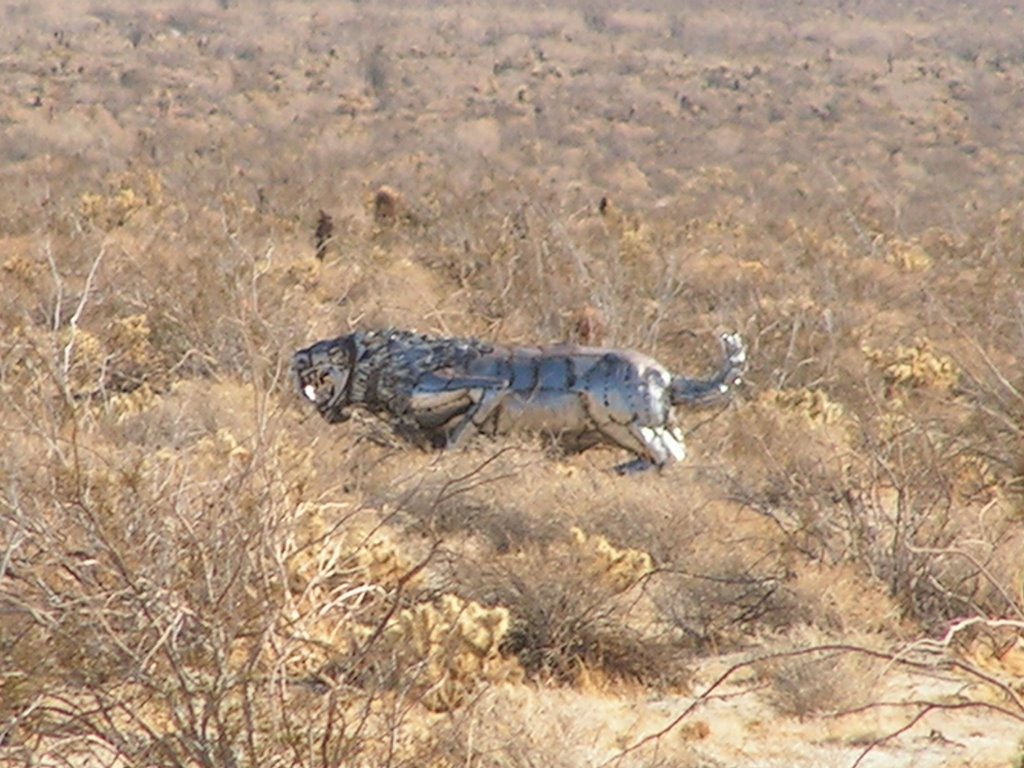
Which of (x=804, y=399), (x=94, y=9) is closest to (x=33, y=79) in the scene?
(x=94, y=9)

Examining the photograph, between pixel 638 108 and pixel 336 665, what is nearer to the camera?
pixel 336 665

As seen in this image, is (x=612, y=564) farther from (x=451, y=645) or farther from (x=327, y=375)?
(x=327, y=375)

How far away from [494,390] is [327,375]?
0.96 metres

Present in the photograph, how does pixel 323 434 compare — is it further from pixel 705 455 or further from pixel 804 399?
pixel 804 399

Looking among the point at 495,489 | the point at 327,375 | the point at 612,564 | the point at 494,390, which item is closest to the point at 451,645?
the point at 612,564

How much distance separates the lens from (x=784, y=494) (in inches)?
340

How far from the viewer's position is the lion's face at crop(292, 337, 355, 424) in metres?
8.91

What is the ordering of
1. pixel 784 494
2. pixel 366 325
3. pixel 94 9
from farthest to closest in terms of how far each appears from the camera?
pixel 94 9 → pixel 366 325 → pixel 784 494

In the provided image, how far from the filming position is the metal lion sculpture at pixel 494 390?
8719mm

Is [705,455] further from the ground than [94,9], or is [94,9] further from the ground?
[705,455]

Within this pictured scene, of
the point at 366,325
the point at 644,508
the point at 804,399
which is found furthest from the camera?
the point at 366,325

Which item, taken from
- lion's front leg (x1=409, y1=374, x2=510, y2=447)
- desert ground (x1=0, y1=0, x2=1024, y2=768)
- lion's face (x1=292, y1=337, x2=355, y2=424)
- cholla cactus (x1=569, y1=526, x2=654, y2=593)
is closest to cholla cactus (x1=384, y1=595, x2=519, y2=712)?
desert ground (x1=0, y1=0, x2=1024, y2=768)

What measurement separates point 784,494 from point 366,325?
4618 millimetres

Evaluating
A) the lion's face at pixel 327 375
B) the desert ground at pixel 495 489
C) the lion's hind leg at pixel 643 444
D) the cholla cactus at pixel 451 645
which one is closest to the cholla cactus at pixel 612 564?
the desert ground at pixel 495 489
